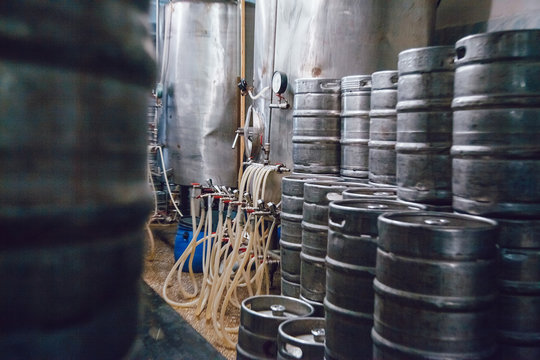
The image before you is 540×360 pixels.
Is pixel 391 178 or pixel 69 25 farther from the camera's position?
pixel 391 178

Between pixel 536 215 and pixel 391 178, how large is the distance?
1232 mm

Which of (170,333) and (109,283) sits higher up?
(109,283)

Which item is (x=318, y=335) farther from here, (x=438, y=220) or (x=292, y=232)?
(x=292, y=232)

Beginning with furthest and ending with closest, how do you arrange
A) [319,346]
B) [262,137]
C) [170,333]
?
1. [262,137]
2. [170,333]
3. [319,346]

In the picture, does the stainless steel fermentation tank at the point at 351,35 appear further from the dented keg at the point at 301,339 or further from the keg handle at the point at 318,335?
the keg handle at the point at 318,335

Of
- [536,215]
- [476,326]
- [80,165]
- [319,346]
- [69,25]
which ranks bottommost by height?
[319,346]

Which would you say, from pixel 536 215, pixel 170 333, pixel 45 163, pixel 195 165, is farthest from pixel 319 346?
pixel 195 165

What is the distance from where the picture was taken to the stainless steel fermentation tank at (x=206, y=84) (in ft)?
23.4

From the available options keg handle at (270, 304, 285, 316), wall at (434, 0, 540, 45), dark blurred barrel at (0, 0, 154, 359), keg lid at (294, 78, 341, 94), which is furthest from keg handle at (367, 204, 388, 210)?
wall at (434, 0, 540, 45)

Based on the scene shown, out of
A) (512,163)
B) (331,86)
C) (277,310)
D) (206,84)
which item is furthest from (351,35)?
(206,84)

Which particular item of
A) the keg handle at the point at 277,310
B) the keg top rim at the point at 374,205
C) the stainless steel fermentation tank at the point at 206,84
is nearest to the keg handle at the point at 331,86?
the keg top rim at the point at 374,205

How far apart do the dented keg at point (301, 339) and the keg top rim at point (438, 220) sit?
2.50 feet

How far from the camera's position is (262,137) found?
16.2 feet

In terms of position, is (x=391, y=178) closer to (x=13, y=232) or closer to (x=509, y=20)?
(x=509, y=20)
